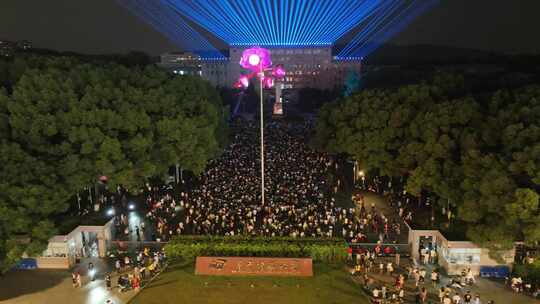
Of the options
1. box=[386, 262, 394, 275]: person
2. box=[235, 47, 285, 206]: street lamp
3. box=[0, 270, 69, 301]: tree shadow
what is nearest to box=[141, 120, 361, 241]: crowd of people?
box=[235, 47, 285, 206]: street lamp

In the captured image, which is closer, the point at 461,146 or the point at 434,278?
the point at 434,278

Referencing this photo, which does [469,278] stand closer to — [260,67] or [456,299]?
[456,299]

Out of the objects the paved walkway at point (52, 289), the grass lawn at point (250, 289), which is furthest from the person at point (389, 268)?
the paved walkway at point (52, 289)

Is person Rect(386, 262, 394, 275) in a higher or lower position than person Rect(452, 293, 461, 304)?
higher

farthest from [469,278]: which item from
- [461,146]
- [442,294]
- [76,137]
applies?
[76,137]

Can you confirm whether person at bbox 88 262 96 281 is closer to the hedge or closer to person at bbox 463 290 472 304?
the hedge

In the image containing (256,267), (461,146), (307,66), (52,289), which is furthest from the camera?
(307,66)
